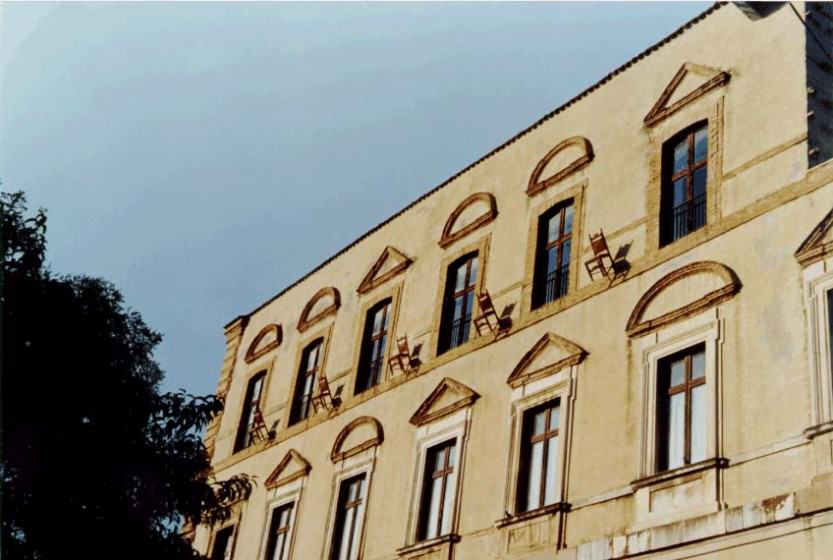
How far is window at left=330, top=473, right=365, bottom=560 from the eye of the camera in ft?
57.7

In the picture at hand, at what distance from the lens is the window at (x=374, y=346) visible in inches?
767

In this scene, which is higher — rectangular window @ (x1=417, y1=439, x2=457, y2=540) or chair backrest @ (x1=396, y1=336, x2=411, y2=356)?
chair backrest @ (x1=396, y1=336, x2=411, y2=356)

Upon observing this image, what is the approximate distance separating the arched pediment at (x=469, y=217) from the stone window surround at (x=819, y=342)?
7.13 metres

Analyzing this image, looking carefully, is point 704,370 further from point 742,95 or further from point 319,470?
point 319,470

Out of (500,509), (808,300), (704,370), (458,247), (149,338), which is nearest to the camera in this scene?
(808,300)

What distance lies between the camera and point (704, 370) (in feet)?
41.4

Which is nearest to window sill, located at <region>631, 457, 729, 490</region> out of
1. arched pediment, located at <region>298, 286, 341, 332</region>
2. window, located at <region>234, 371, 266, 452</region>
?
arched pediment, located at <region>298, 286, 341, 332</region>

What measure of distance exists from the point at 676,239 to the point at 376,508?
22.4 ft

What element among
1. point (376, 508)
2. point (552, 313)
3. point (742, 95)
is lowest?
point (376, 508)

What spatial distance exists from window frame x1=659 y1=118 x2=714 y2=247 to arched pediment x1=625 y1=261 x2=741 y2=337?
75cm

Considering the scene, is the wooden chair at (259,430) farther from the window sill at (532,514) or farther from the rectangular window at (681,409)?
the rectangular window at (681,409)

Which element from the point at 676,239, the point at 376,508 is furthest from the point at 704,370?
the point at 376,508

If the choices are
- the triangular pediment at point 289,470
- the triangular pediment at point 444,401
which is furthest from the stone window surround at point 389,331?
the triangular pediment at point 444,401

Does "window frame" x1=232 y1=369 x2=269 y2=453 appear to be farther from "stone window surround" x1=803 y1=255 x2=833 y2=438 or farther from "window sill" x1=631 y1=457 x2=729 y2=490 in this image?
"stone window surround" x1=803 y1=255 x2=833 y2=438
